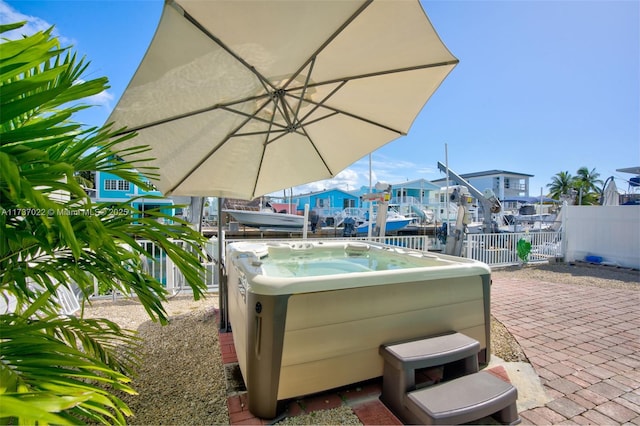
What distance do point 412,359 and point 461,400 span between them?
0.32 m

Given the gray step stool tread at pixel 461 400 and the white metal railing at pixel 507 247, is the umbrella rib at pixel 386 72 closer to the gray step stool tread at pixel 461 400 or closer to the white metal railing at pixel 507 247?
the gray step stool tread at pixel 461 400

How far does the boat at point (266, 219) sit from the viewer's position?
14969 mm

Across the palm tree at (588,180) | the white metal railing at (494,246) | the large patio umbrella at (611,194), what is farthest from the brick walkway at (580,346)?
the palm tree at (588,180)

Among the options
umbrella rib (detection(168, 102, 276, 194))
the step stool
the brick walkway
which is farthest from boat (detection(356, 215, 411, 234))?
the step stool

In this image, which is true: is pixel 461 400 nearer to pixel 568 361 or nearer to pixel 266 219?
pixel 568 361

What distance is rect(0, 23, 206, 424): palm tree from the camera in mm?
684

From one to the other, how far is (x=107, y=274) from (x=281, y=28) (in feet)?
5.46

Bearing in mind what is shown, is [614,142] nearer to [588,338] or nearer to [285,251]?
[588,338]

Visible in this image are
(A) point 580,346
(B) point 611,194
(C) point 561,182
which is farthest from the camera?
(C) point 561,182

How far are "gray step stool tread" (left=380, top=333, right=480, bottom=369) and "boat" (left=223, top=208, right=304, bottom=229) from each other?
13.5 metres

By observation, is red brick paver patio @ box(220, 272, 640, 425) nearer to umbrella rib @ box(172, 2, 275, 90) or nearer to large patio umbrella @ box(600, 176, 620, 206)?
umbrella rib @ box(172, 2, 275, 90)

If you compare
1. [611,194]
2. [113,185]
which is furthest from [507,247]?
[113,185]

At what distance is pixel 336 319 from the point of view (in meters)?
1.88

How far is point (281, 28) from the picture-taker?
1718 mm
